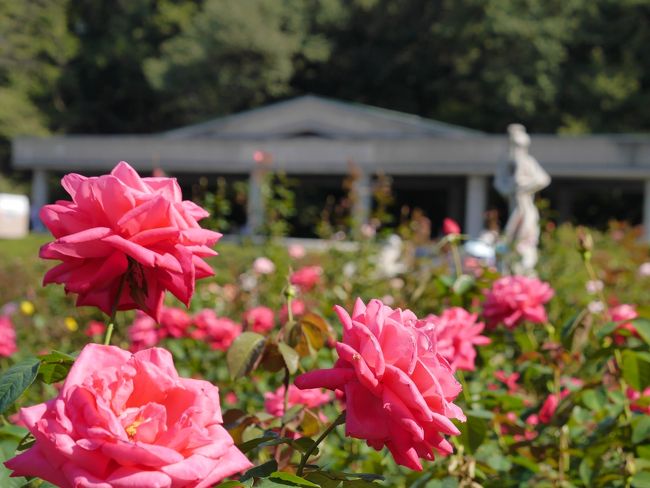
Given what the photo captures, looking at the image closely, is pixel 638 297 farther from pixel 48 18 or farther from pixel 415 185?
pixel 48 18

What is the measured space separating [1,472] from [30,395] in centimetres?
207

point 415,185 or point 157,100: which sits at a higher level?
point 157,100

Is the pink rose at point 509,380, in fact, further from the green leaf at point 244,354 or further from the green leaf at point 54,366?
the green leaf at point 54,366

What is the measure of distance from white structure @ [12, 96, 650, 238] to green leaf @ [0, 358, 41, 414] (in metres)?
17.9

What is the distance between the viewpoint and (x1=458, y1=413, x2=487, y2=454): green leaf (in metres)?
1.55

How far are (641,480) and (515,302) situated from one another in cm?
61

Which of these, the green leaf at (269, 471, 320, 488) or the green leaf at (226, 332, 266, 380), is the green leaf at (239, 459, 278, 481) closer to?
the green leaf at (269, 471, 320, 488)

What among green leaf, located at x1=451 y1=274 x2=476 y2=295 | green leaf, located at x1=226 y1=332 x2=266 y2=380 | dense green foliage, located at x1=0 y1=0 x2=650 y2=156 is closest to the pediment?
dense green foliage, located at x1=0 y1=0 x2=650 y2=156

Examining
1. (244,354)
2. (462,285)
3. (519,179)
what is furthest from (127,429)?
(519,179)

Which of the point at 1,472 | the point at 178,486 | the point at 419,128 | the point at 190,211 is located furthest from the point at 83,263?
the point at 419,128

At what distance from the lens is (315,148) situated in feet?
75.4

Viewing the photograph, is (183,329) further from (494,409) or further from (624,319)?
(624,319)

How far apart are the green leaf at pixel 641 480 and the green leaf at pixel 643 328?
22 cm

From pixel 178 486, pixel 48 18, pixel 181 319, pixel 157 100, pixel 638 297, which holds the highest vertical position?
pixel 48 18
